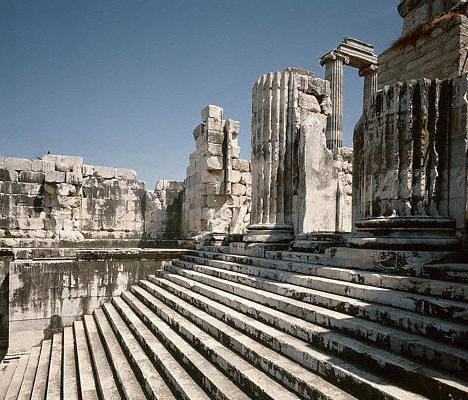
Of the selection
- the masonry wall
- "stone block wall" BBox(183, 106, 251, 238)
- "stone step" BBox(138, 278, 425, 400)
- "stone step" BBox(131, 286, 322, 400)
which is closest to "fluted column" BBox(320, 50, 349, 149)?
the masonry wall

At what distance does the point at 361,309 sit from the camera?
9.70 feet

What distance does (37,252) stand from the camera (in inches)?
281

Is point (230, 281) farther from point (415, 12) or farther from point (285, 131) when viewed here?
point (415, 12)

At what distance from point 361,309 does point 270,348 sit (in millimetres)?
922

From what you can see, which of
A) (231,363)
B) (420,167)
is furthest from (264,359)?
(420,167)

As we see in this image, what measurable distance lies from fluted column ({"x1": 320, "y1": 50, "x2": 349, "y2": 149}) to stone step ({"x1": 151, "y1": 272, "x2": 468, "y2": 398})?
13.3 metres

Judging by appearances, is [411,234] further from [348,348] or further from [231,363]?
[231,363]

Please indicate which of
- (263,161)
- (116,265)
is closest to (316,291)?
(263,161)

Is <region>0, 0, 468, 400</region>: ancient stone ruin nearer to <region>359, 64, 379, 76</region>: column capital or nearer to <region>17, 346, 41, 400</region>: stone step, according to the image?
<region>17, 346, 41, 400</region>: stone step

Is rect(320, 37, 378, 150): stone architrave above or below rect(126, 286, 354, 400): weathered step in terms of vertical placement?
above

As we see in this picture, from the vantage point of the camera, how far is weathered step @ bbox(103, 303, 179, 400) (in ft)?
10.7

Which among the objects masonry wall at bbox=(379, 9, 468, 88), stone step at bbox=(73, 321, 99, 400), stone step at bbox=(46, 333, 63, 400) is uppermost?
masonry wall at bbox=(379, 9, 468, 88)

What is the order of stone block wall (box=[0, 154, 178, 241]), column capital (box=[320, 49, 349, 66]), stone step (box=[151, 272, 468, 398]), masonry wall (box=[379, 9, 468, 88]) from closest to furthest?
stone step (box=[151, 272, 468, 398]) < masonry wall (box=[379, 9, 468, 88]) < stone block wall (box=[0, 154, 178, 241]) < column capital (box=[320, 49, 349, 66])

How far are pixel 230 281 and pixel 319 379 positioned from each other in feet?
9.93
